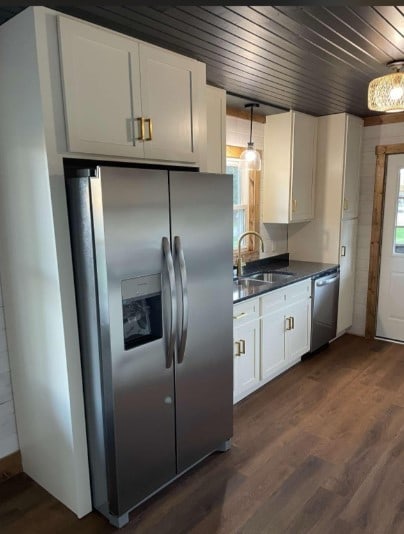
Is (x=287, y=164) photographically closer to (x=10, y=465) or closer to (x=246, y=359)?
(x=246, y=359)

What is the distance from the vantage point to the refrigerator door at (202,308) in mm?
1984

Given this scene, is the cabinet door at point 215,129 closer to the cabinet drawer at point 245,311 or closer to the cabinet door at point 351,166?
the cabinet drawer at point 245,311

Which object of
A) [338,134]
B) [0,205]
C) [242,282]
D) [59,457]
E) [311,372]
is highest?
[338,134]

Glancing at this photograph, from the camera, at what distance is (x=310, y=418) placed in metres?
2.86

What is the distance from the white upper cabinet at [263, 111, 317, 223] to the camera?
3.69m

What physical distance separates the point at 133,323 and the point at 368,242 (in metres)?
3.25

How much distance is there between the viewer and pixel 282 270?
3.79 meters

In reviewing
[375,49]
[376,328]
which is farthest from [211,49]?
[376,328]

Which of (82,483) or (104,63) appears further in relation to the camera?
(82,483)

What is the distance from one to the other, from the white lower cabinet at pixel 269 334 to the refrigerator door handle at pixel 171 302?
0.86 meters

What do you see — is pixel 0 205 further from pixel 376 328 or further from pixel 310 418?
pixel 376 328

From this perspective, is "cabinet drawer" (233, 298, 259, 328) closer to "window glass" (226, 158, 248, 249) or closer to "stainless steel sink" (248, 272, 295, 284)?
"stainless steel sink" (248, 272, 295, 284)

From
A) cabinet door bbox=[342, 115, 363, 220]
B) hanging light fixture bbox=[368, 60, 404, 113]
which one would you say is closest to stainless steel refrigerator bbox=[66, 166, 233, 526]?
hanging light fixture bbox=[368, 60, 404, 113]

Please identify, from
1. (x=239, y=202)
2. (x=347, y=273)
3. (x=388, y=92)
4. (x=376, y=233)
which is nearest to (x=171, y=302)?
(x=388, y=92)
